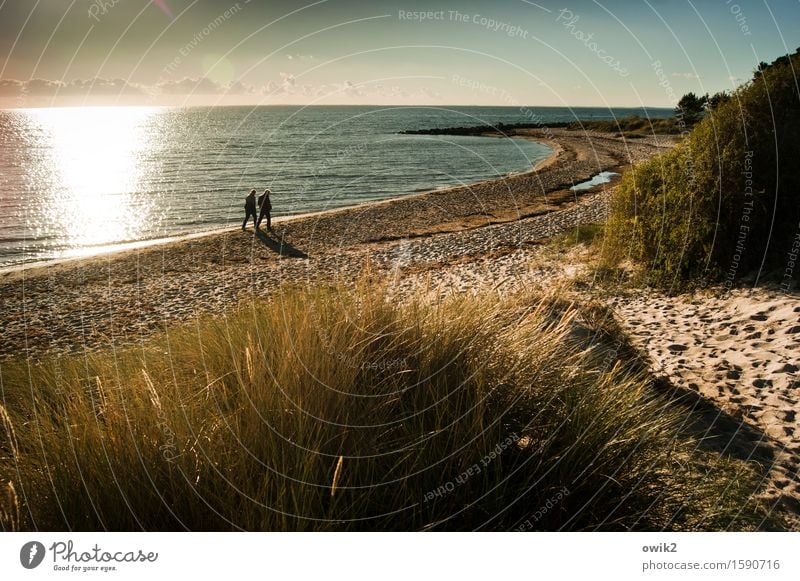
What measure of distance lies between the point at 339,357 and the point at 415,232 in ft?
54.8

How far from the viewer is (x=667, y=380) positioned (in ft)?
18.6

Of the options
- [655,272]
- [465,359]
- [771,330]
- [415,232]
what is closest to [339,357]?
[465,359]

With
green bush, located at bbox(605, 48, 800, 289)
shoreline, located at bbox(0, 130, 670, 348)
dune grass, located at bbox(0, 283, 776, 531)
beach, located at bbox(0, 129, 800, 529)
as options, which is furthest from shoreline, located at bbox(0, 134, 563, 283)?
green bush, located at bbox(605, 48, 800, 289)

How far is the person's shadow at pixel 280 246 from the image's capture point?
1786 cm

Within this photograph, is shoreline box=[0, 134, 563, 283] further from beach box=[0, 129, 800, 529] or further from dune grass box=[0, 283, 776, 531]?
dune grass box=[0, 283, 776, 531]

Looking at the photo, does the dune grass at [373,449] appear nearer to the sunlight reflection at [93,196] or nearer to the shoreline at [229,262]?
the shoreline at [229,262]

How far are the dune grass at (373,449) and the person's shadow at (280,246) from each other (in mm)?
13909

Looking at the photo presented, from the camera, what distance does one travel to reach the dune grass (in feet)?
8.95

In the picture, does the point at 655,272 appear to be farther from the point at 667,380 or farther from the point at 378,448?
the point at 378,448

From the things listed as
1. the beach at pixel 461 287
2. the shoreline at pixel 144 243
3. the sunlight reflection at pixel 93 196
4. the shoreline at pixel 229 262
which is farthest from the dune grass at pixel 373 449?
the sunlight reflection at pixel 93 196

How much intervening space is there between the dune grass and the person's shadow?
548 inches

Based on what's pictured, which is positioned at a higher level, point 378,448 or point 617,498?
point 378,448

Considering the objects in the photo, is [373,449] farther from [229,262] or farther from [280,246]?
[280,246]

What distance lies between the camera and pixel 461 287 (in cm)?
1059
